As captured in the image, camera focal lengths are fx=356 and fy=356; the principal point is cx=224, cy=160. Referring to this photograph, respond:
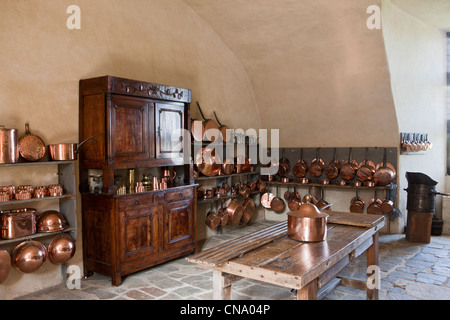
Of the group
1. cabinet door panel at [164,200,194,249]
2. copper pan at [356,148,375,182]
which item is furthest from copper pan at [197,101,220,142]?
copper pan at [356,148,375,182]

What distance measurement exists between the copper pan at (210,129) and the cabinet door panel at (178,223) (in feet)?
4.06

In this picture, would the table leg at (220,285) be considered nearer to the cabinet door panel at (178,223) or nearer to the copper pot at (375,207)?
the cabinet door panel at (178,223)

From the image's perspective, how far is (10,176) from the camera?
3.79 m

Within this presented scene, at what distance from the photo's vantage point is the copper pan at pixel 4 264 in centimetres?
345

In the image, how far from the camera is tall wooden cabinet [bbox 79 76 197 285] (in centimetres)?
412

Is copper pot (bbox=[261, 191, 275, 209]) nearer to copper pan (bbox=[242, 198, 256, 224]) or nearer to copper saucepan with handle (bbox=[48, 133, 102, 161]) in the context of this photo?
copper pan (bbox=[242, 198, 256, 224])

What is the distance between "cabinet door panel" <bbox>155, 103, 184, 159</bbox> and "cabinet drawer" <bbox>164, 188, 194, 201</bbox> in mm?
496

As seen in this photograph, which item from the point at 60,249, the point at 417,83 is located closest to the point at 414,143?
the point at 417,83

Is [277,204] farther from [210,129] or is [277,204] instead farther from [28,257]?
[28,257]

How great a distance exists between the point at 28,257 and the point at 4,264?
22cm

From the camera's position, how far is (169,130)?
4930 millimetres

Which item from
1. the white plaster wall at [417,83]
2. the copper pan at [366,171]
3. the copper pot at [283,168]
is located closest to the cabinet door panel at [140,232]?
the copper pot at [283,168]
